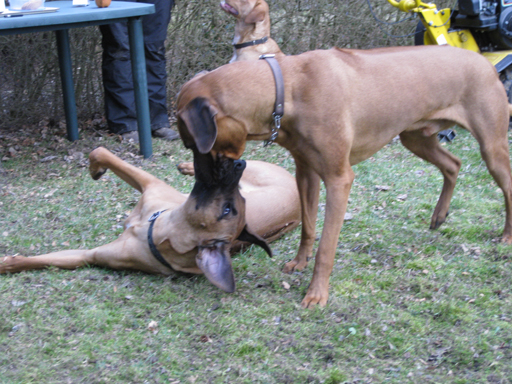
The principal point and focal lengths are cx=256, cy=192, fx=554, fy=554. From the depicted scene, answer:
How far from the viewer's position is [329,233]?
3.33 m

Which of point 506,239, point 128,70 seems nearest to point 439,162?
point 506,239

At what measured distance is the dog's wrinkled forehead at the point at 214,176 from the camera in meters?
3.15

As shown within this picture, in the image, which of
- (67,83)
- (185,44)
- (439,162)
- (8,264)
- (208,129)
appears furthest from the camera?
(185,44)

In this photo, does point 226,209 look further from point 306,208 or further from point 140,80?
point 140,80

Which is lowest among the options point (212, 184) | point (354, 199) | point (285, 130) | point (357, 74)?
point (354, 199)

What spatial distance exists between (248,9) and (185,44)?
244 centimetres

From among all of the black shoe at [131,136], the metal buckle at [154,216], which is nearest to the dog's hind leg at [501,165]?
the metal buckle at [154,216]

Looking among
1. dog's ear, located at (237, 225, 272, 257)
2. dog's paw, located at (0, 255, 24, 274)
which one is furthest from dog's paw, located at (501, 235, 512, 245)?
dog's paw, located at (0, 255, 24, 274)

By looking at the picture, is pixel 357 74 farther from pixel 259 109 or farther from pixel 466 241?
pixel 466 241

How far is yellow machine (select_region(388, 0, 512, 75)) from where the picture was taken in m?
6.20

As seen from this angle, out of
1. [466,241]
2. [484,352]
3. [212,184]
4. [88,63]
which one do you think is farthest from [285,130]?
[88,63]

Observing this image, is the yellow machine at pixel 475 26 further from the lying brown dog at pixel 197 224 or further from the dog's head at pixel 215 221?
the dog's head at pixel 215 221

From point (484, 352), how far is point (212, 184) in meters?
1.77

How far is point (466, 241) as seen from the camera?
4.28 meters
